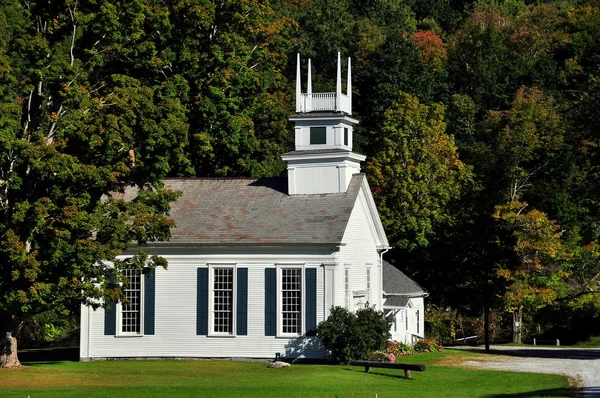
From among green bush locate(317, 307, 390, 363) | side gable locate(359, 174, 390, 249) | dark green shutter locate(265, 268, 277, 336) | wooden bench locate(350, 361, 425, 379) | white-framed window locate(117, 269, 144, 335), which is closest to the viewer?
wooden bench locate(350, 361, 425, 379)

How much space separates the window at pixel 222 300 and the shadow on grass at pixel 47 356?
6.50 meters

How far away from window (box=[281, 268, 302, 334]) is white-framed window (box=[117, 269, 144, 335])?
19.8ft

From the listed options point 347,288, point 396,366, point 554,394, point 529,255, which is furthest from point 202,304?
point 529,255

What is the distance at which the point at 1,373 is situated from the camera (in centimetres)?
3931

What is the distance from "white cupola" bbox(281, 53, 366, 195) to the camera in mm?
48812

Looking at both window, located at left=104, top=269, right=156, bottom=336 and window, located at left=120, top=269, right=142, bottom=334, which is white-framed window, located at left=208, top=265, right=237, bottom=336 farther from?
window, located at left=120, top=269, right=142, bottom=334

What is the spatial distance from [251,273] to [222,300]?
5.70ft

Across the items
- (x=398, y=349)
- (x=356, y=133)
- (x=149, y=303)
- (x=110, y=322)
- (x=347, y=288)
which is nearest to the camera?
(x=149, y=303)

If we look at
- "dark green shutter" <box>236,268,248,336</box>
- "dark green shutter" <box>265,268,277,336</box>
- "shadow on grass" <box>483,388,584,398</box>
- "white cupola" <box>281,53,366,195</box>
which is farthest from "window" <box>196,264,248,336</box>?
"shadow on grass" <box>483,388,584,398</box>

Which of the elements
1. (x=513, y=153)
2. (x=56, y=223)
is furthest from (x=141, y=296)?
(x=513, y=153)

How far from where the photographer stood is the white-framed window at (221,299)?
151 feet

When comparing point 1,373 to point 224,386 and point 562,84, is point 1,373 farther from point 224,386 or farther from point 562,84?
point 562,84

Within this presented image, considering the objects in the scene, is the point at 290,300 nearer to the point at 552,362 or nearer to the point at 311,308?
the point at 311,308

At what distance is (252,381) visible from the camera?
3709 centimetres
